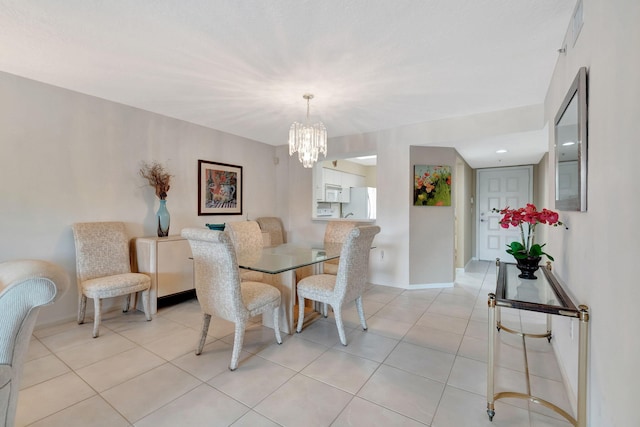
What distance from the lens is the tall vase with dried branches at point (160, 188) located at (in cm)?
334

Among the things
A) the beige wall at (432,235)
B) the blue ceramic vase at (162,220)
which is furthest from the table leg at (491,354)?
the blue ceramic vase at (162,220)

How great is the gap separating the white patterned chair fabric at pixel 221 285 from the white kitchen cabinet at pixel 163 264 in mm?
1203

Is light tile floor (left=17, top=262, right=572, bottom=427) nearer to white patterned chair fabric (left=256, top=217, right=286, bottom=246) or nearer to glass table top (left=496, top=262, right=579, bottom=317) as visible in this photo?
glass table top (left=496, top=262, right=579, bottom=317)

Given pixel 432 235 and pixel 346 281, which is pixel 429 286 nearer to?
pixel 432 235

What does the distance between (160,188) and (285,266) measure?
2084 millimetres

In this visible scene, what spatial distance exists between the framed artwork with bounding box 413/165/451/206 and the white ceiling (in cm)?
96

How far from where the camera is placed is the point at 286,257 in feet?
8.90

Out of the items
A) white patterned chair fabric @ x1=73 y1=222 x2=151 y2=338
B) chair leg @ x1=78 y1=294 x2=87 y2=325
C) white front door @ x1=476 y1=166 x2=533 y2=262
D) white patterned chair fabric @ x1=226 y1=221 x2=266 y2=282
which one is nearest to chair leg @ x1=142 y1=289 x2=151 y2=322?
white patterned chair fabric @ x1=73 y1=222 x2=151 y2=338

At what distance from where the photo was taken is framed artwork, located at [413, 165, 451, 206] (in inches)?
158

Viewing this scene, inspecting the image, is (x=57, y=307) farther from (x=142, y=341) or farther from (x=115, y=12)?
(x=115, y=12)

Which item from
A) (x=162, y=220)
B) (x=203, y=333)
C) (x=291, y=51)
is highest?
(x=291, y=51)

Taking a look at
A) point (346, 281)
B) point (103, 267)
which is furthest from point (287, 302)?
point (103, 267)

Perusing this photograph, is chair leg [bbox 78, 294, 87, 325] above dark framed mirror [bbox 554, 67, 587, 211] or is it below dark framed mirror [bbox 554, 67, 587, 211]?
below

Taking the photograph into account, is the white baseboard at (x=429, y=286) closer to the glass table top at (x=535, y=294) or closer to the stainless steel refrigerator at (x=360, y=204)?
the glass table top at (x=535, y=294)
